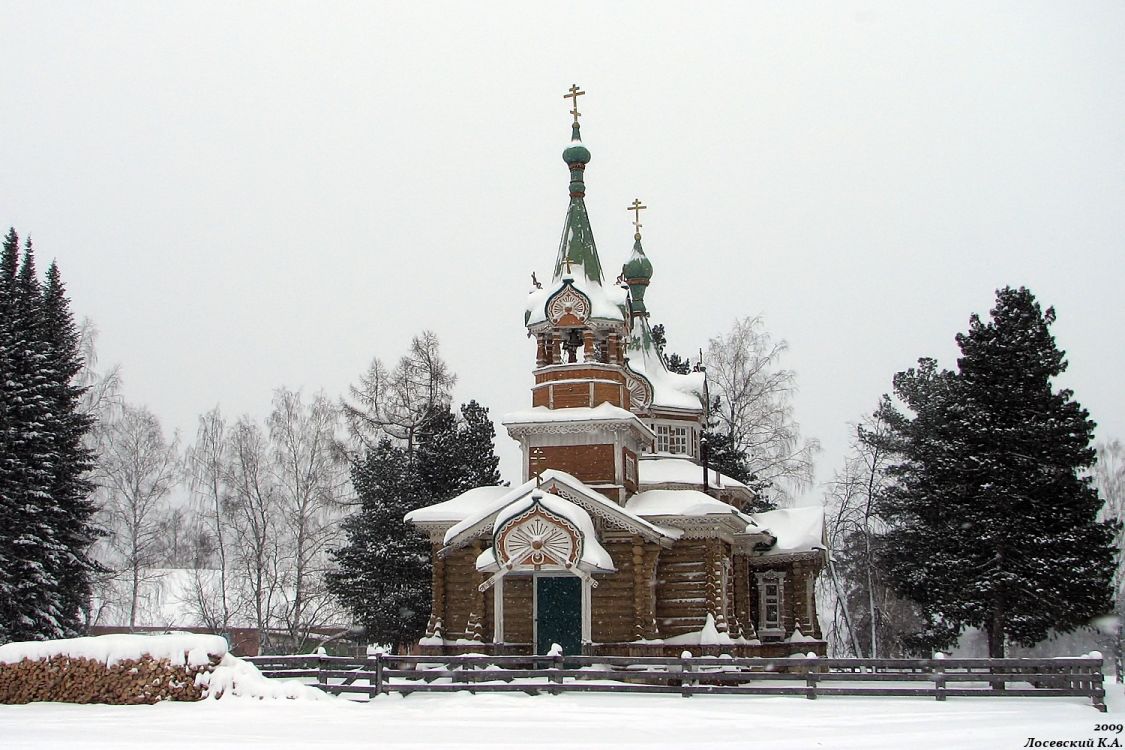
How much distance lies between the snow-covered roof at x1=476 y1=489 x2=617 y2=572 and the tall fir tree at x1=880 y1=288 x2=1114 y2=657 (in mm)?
9861

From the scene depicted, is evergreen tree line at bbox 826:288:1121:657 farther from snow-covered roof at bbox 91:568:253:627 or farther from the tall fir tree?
snow-covered roof at bbox 91:568:253:627

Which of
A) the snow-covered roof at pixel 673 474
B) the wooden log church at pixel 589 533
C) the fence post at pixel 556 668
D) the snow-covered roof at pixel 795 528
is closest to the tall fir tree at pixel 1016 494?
the snow-covered roof at pixel 795 528

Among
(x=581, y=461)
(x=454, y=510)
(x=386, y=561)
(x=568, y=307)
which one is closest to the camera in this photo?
(x=454, y=510)

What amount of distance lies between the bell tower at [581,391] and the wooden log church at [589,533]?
41 mm

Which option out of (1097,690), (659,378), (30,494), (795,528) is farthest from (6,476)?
(1097,690)

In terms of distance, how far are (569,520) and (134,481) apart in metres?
20.1

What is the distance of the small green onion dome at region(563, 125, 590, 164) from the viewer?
114ft

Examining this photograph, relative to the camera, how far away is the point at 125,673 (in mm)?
18500

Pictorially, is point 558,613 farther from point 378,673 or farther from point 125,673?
point 125,673

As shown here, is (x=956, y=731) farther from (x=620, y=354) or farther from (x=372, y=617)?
(x=372, y=617)

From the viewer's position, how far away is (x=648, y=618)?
27469mm

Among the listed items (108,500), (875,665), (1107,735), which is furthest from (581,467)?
(108,500)

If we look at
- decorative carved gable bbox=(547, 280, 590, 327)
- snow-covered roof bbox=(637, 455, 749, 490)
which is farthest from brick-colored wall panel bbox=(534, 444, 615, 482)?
decorative carved gable bbox=(547, 280, 590, 327)

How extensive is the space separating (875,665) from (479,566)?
9.57 meters
